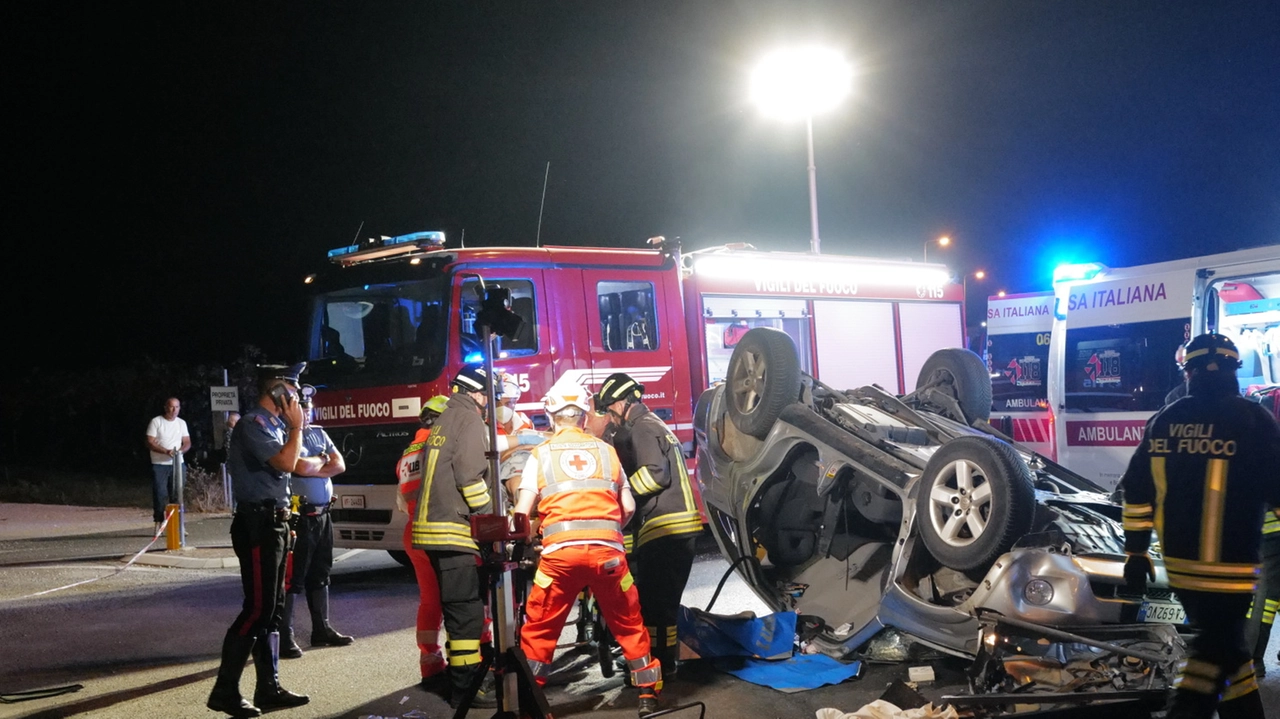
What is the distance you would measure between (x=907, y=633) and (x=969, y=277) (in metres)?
16.1

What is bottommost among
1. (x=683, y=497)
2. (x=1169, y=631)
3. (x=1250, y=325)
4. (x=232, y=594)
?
(x=232, y=594)

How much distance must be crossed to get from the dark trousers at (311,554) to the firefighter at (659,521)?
2294 millimetres

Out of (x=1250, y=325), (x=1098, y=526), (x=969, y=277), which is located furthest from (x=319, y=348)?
(x=969, y=277)

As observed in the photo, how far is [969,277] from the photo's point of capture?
20.4 m

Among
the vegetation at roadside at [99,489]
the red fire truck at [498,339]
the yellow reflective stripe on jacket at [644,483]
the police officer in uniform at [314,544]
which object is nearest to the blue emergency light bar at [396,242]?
the red fire truck at [498,339]

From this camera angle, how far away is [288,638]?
6836 millimetres

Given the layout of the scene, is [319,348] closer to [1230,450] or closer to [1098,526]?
[1098,526]

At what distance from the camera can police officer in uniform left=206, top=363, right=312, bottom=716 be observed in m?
5.41

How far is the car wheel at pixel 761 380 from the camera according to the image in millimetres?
6512

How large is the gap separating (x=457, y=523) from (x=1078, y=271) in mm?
7776

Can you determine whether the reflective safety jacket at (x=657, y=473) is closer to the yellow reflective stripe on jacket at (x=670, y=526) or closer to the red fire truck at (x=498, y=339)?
the yellow reflective stripe on jacket at (x=670, y=526)

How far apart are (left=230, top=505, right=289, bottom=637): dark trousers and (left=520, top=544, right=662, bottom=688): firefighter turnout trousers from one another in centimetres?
141

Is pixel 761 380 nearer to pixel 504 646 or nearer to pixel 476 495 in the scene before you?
pixel 476 495

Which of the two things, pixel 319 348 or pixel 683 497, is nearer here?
pixel 683 497
